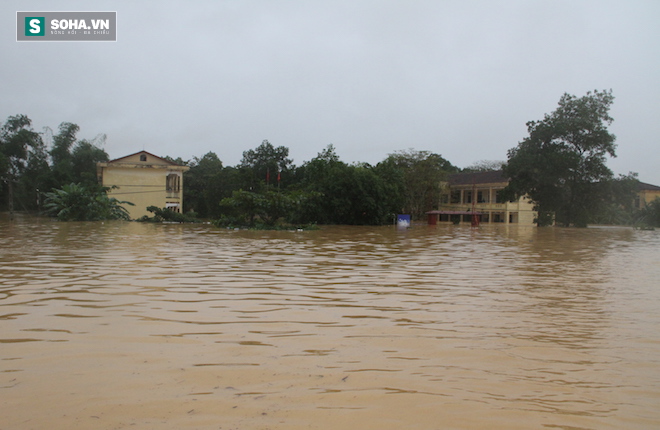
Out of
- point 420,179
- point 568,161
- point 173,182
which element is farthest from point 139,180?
point 568,161

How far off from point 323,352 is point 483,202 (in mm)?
53889

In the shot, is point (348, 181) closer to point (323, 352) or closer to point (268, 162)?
point (268, 162)

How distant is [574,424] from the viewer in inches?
112

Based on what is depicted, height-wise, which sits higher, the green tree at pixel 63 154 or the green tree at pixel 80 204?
the green tree at pixel 63 154

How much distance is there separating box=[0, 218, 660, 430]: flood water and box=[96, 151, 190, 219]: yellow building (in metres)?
36.0

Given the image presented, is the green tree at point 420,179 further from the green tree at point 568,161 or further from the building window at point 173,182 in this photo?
the building window at point 173,182

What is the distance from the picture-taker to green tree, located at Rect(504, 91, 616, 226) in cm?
4072

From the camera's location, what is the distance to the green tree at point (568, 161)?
4072 centimetres

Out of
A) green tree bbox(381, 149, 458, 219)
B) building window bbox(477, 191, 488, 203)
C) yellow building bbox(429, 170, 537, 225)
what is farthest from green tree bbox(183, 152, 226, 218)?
building window bbox(477, 191, 488, 203)

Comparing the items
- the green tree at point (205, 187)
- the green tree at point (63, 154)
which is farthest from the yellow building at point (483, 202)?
the green tree at point (63, 154)

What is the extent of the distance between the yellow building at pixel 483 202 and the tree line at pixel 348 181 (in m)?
3.83

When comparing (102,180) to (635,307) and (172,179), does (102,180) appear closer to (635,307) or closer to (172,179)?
(172,179)

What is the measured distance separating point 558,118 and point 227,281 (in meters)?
40.7

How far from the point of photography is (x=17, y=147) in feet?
156
